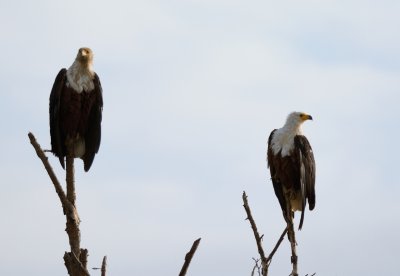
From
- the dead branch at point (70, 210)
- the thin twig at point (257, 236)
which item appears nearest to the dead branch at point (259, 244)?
the thin twig at point (257, 236)

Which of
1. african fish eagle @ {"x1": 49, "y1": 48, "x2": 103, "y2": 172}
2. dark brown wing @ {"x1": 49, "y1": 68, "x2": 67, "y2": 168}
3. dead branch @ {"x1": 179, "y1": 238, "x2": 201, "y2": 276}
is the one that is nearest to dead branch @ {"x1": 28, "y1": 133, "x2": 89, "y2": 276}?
dead branch @ {"x1": 179, "y1": 238, "x2": 201, "y2": 276}

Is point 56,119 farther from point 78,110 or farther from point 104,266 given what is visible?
point 104,266

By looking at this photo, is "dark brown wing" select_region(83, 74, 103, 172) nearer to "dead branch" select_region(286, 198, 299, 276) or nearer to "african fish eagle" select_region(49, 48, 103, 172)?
"african fish eagle" select_region(49, 48, 103, 172)

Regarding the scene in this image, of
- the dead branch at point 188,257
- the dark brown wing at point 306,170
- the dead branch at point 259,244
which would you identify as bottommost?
the dead branch at point 188,257

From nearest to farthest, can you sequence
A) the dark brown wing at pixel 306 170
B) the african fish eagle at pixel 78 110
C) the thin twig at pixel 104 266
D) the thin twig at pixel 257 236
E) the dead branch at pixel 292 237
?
the thin twig at pixel 104 266
the thin twig at pixel 257 236
the dead branch at pixel 292 237
the african fish eagle at pixel 78 110
the dark brown wing at pixel 306 170

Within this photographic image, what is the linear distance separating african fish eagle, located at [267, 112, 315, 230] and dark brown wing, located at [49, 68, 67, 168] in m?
2.45

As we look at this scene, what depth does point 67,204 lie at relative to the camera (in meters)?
5.92

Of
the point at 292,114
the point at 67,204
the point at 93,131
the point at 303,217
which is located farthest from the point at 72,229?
the point at 292,114

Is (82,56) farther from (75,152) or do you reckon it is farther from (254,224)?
(254,224)

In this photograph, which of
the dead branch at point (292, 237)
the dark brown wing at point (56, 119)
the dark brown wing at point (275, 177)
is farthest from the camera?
the dark brown wing at point (275, 177)

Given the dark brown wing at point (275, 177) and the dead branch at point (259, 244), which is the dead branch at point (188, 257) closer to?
the dead branch at point (259, 244)

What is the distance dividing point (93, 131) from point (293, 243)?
7.23 ft

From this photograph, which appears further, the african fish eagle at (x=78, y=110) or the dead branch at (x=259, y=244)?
the african fish eagle at (x=78, y=110)

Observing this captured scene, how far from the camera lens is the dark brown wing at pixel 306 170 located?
8416 millimetres
